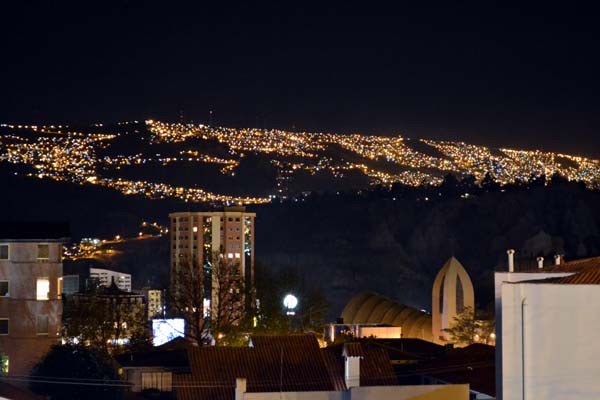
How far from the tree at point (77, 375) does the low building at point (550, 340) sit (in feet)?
59.7

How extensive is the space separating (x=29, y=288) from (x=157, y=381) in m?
12.2

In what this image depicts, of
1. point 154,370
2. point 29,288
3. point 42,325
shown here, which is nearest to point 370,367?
point 154,370

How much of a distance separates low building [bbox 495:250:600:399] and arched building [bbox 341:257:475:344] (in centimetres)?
4750

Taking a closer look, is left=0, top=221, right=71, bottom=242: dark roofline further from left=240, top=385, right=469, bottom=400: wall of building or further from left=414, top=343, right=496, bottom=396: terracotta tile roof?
left=240, top=385, right=469, bottom=400: wall of building

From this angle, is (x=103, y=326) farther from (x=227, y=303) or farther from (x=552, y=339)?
(x=552, y=339)

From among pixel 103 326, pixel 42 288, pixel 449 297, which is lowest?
pixel 103 326

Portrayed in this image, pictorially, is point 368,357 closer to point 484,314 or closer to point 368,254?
point 484,314

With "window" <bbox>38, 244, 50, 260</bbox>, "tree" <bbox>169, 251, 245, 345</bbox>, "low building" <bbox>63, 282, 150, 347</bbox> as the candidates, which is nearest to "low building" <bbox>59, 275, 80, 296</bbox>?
"low building" <bbox>63, 282, 150, 347</bbox>

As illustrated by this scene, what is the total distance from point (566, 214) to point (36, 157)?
248 ft

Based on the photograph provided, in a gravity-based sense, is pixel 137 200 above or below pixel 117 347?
above

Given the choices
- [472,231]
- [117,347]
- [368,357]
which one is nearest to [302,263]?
[472,231]

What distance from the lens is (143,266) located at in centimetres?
16838

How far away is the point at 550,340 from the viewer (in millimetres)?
22688

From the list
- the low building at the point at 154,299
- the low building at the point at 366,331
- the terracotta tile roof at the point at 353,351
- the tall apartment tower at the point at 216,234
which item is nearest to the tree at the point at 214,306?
the low building at the point at 366,331
